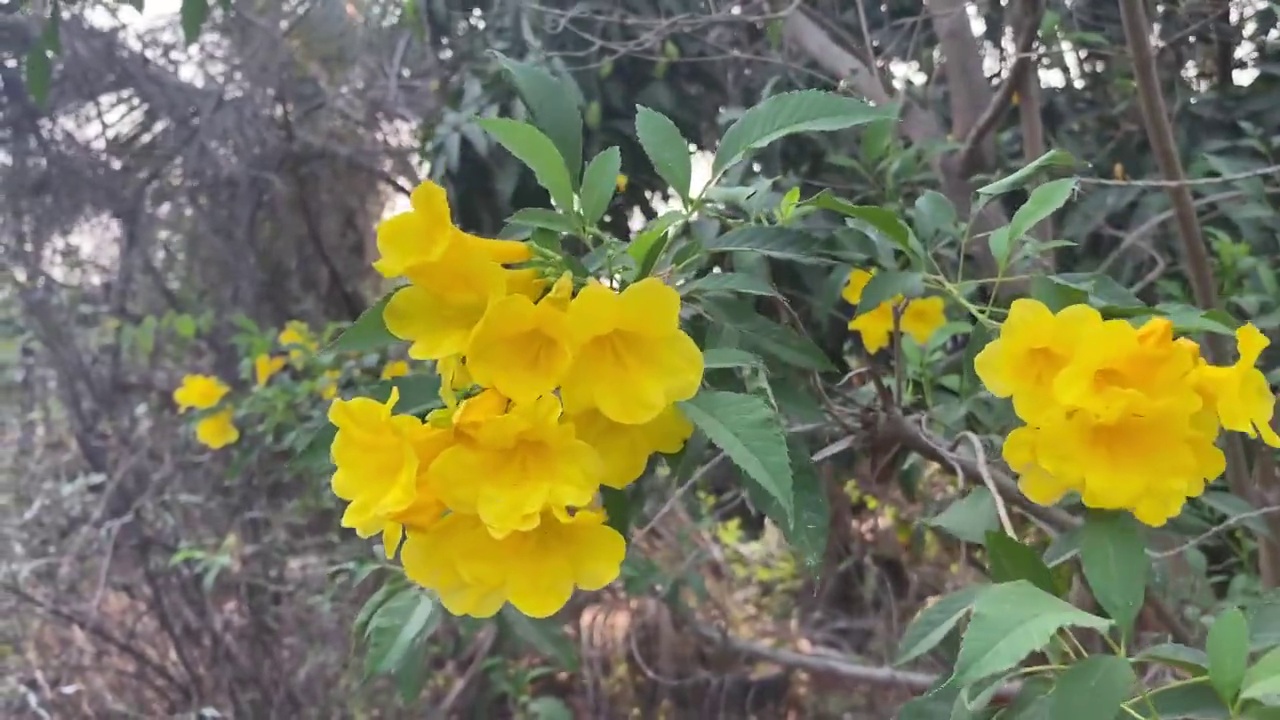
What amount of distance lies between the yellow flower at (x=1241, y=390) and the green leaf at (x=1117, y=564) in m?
0.08

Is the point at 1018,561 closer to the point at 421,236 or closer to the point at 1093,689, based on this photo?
the point at 1093,689

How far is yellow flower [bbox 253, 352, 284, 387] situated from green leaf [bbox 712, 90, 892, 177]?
1.60 metres

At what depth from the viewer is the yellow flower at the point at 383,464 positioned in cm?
48

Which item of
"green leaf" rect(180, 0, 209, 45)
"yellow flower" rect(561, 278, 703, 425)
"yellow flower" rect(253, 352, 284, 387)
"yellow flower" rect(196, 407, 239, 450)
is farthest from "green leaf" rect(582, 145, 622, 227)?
"yellow flower" rect(196, 407, 239, 450)

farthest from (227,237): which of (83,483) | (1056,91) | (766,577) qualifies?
(1056,91)

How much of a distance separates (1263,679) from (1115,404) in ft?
0.49

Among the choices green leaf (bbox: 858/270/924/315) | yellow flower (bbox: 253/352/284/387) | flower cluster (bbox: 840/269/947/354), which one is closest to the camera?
green leaf (bbox: 858/270/924/315)

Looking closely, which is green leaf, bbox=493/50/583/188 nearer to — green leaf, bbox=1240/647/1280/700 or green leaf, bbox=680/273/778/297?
green leaf, bbox=680/273/778/297

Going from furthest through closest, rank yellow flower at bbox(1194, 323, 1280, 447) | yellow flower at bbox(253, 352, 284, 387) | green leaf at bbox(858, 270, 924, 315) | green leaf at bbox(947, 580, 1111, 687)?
yellow flower at bbox(253, 352, 284, 387)
green leaf at bbox(858, 270, 924, 315)
yellow flower at bbox(1194, 323, 1280, 447)
green leaf at bbox(947, 580, 1111, 687)

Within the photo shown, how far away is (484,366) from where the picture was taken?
18.7 inches

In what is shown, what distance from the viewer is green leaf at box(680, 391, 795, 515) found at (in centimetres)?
47

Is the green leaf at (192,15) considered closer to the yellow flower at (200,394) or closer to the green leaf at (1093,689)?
the yellow flower at (200,394)

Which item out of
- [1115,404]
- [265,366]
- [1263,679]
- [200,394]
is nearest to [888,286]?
[1115,404]

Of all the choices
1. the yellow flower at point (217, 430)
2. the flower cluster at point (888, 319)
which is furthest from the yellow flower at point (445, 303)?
the yellow flower at point (217, 430)
